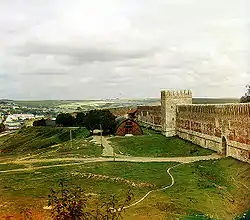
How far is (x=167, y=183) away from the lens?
2502 cm

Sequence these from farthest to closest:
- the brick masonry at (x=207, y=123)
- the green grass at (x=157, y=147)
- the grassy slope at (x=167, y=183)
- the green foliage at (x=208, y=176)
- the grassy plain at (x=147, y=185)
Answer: the green grass at (x=157, y=147)
the brick masonry at (x=207, y=123)
the green foliage at (x=208, y=176)
the grassy slope at (x=167, y=183)
the grassy plain at (x=147, y=185)

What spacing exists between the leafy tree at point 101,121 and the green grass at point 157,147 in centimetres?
814

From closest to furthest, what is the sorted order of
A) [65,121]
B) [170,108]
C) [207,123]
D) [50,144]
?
[207,123]
[170,108]
[50,144]
[65,121]

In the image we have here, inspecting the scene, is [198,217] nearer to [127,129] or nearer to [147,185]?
[147,185]

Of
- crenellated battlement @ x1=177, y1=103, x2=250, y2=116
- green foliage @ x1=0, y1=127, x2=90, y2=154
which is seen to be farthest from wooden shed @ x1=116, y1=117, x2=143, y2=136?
crenellated battlement @ x1=177, y1=103, x2=250, y2=116

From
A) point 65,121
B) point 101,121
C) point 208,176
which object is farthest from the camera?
point 65,121

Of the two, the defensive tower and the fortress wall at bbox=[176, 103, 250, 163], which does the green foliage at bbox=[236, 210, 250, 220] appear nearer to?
the fortress wall at bbox=[176, 103, 250, 163]

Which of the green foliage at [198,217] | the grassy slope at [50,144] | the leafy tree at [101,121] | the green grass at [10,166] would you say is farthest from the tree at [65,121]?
the green foliage at [198,217]

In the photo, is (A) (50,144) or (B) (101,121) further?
(B) (101,121)

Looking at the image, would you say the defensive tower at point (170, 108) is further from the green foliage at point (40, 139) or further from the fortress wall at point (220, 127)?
the green foliage at point (40, 139)

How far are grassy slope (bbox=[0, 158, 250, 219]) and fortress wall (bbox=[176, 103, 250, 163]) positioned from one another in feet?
5.43

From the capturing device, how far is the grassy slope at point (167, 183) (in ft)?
66.3

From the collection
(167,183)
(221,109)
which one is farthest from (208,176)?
(221,109)

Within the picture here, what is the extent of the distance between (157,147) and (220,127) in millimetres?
8870
